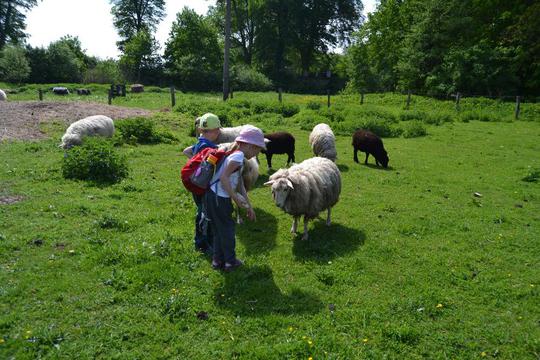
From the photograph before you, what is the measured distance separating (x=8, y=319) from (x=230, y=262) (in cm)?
291

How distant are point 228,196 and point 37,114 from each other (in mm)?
16138

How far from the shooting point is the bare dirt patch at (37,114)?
14.5 meters

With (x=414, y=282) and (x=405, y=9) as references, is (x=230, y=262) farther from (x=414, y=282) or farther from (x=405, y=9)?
(x=405, y=9)

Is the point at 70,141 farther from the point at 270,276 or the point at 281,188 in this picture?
the point at 270,276

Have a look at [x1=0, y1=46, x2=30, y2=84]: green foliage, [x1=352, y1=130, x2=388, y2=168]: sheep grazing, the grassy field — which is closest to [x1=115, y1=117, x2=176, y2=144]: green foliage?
the grassy field

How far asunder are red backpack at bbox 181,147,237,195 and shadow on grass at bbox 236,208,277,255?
69.8 inches

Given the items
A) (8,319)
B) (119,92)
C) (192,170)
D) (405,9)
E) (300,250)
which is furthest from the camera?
(405,9)

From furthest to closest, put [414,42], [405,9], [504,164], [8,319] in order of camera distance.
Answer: [405,9], [414,42], [504,164], [8,319]

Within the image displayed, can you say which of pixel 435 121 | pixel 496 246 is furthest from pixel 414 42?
pixel 496 246

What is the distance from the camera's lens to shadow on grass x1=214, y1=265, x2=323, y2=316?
5000 millimetres

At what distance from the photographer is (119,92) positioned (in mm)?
33781

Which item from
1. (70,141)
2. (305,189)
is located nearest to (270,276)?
(305,189)

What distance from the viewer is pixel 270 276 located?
582cm

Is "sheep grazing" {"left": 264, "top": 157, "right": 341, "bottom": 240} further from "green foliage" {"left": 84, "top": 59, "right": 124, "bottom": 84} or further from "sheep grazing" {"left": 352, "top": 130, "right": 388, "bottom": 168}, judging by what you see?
"green foliage" {"left": 84, "top": 59, "right": 124, "bottom": 84}
